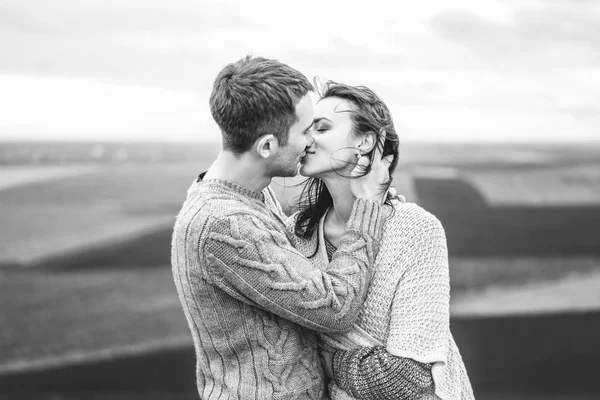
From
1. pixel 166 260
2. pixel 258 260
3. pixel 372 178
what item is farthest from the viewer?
pixel 166 260

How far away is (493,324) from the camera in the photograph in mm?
4648

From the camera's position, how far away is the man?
1416 millimetres

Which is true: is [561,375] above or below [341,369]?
below

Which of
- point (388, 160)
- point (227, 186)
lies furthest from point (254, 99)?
point (388, 160)

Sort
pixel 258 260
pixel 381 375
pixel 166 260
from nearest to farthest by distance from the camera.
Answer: pixel 258 260
pixel 381 375
pixel 166 260

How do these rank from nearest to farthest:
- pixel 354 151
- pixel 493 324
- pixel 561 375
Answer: pixel 354 151
pixel 561 375
pixel 493 324

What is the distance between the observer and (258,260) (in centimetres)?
141

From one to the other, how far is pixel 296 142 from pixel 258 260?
1.23ft

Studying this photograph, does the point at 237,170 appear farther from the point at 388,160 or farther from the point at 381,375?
the point at 381,375

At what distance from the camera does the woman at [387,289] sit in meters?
1.53

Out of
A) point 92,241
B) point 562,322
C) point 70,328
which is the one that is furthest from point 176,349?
point 562,322

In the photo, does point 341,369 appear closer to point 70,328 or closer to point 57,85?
point 70,328

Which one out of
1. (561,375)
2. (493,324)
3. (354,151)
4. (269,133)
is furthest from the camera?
(493,324)

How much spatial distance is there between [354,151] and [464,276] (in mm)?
3477
